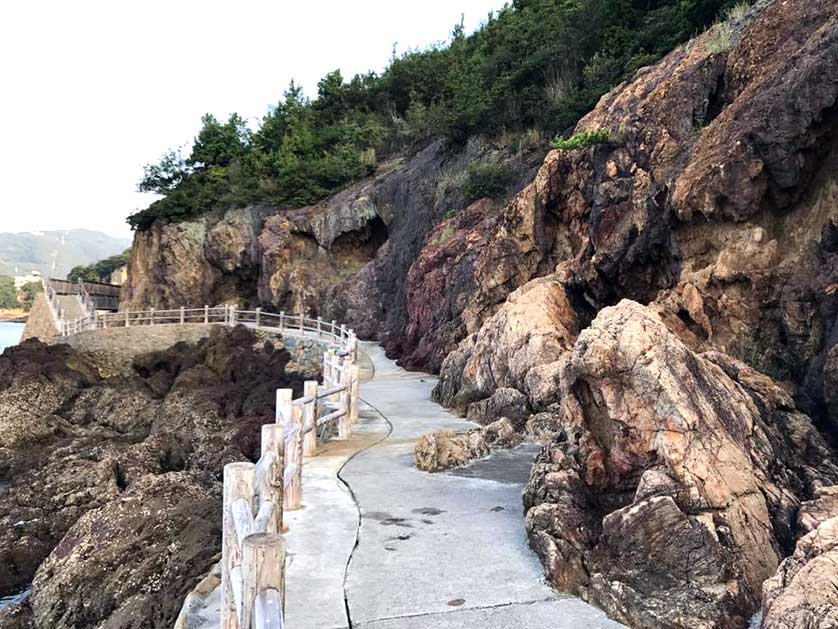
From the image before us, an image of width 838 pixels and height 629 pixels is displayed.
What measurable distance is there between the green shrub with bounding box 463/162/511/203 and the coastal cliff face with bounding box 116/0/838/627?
530 millimetres

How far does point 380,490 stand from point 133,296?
1430 inches

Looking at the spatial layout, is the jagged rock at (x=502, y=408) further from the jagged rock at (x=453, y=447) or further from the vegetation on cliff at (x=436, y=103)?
the vegetation on cliff at (x=436, y=103)

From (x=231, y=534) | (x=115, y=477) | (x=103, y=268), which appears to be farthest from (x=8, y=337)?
(x=231, y=534)

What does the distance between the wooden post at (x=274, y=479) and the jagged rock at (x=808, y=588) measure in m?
2.98

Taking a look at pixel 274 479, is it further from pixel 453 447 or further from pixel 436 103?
pixel 436 103

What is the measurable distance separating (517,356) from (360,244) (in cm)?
2233

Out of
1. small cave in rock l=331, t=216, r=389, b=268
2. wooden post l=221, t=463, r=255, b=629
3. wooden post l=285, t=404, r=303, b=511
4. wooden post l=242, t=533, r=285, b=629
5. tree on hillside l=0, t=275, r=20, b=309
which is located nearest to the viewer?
wooden post l=242, t=533, r=285, b=629

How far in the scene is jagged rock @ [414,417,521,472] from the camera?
8.45m

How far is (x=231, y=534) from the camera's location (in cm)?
400

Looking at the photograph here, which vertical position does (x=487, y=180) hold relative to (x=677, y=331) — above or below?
above

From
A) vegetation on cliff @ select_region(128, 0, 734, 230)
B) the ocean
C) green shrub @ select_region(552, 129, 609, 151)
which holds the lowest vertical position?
the ocean

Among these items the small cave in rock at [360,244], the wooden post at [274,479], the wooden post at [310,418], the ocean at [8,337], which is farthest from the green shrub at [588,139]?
the ocean at [8,337]

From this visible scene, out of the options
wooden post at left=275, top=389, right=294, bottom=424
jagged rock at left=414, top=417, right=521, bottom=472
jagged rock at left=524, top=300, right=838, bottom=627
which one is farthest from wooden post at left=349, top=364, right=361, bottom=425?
jagged rock at left=524, top=300, right=838, bottom=627

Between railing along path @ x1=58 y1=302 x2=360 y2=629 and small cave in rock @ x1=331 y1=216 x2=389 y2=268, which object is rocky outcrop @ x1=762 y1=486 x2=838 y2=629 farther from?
small cave in rock @ x1=331 y1=216 x2=389 y2=268
